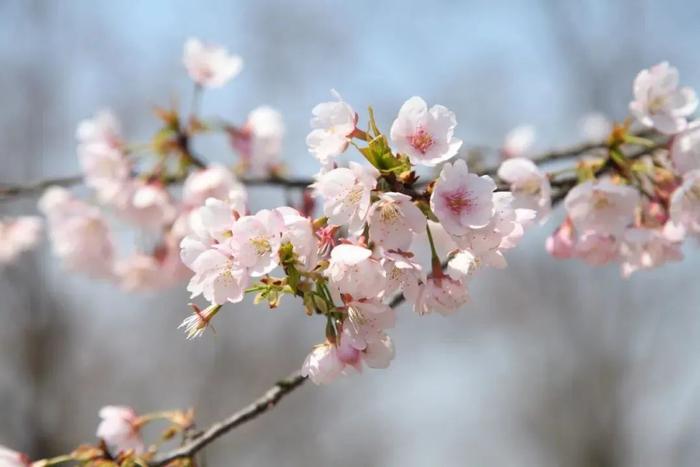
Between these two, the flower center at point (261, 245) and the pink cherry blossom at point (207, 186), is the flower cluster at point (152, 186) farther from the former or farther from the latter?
the flower center at point (261, 245)

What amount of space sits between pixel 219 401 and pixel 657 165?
9728 millimetres

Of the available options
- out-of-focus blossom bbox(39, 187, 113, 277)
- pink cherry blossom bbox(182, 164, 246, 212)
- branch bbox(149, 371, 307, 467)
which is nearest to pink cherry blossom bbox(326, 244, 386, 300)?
branch bbox(149, 371, 307, 467)

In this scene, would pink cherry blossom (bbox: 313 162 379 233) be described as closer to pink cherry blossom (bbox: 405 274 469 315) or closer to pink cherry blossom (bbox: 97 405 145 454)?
pink cherry blossom (bbox: 405 274 469 315)

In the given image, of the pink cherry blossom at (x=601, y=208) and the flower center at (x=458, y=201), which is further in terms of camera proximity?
the pink cherry blossom at (x=601, y=208)

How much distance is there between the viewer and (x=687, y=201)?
4.19 ft

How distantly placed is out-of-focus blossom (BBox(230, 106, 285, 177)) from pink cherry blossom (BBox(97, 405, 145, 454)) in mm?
1055

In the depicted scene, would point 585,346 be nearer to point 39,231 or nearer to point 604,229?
point 39,231

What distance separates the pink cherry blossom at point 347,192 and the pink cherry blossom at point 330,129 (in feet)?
0.23

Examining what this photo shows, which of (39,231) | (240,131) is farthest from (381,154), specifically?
(39,231)

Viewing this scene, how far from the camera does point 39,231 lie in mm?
2934

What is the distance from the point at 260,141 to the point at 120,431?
1.25 meters

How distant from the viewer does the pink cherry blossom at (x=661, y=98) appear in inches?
53.5

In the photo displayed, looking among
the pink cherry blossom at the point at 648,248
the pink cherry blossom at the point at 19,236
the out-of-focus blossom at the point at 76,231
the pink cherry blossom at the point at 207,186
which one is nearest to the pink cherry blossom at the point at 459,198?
the pink cherry blossom at the point at 648,248

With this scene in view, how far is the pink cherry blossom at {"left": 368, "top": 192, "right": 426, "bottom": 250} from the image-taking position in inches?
35.0
